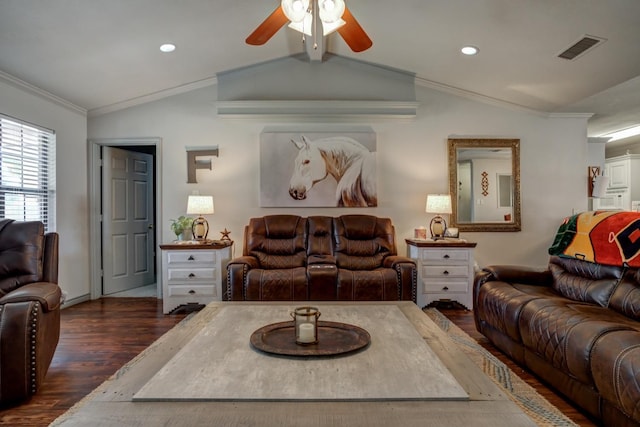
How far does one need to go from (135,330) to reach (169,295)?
575 millimetres

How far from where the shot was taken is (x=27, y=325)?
2.21 meters

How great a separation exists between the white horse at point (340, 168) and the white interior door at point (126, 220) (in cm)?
238

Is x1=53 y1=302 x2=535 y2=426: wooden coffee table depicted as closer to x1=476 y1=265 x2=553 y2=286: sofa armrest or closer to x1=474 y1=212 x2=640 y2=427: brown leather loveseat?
x1=474 y1=212 x2=640 y2=427: brown leather loveseat

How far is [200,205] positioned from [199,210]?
0.19 feet

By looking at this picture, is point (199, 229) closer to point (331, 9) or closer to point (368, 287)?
point (368, 287)

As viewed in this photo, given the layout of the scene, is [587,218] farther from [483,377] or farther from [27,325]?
[27,325]

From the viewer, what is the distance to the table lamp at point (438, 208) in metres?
4.58

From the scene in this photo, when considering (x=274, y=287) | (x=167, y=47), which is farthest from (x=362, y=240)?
(x=167, y=47)

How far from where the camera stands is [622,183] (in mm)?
7102

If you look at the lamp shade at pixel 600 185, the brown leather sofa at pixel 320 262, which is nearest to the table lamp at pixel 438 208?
the brown leather sofa at pixel 320 262

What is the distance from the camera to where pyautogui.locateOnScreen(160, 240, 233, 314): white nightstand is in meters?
4.16

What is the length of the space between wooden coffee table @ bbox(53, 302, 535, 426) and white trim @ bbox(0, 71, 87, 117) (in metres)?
3.35

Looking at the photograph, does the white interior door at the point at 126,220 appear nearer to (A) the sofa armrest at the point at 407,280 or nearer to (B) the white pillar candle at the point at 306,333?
(A) the sofa armrest at the point at 407,280

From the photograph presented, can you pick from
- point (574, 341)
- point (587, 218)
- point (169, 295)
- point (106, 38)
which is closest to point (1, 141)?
point (106, 38)
